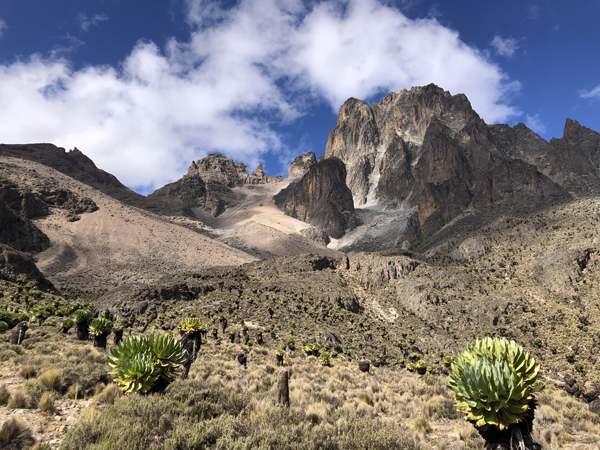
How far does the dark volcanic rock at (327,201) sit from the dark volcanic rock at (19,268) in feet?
432

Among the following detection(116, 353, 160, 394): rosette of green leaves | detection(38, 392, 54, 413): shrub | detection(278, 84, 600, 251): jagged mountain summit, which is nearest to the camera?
detection(38, 392, 54, 413): shrub

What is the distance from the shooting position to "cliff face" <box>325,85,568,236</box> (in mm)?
106000

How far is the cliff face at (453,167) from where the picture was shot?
106m

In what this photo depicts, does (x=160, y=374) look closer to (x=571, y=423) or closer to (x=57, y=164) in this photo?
(x=571, y=423)

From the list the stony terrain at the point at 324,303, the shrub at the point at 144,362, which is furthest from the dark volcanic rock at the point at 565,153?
the shrub at the point at 144,362

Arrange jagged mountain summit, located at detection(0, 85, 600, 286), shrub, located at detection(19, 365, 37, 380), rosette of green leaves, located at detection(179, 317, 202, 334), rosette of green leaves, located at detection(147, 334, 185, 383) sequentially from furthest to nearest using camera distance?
jagged mountain summit, located at detection(0, 85, 600, 286) → rosette of green leaves, located at detection(179, 317, 202, 334) → shrub, located at detection(19, 365, 37, 380) → rosette of green leaves, located at detection(147, 334, 185, 383)

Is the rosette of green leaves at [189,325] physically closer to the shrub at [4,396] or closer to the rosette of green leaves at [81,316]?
the rosette of green leaves at [81,316]

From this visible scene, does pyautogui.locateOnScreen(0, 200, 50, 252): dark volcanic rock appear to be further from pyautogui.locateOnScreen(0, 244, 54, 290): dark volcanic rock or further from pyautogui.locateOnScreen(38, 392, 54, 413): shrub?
pyautogui.locateOnScreen(38, 392, 54, 413): shrub

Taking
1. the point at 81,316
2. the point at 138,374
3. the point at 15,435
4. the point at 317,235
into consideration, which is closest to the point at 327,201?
the point at 317,235

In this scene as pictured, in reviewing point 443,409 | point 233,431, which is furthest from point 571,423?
point 233,431

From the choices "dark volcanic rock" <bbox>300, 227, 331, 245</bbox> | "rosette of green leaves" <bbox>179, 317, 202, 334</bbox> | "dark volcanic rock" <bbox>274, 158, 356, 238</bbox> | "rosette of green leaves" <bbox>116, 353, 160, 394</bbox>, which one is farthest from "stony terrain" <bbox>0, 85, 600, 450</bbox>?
"dark volcanic rock" <bbox>274, 158, 356, 238</bbox>

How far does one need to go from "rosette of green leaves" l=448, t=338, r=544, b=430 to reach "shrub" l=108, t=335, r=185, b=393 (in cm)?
719

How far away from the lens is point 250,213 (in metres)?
192

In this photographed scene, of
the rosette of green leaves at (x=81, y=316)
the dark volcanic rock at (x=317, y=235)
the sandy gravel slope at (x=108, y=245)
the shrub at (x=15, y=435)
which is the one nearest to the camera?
the shrub at (x=15, y=435)
